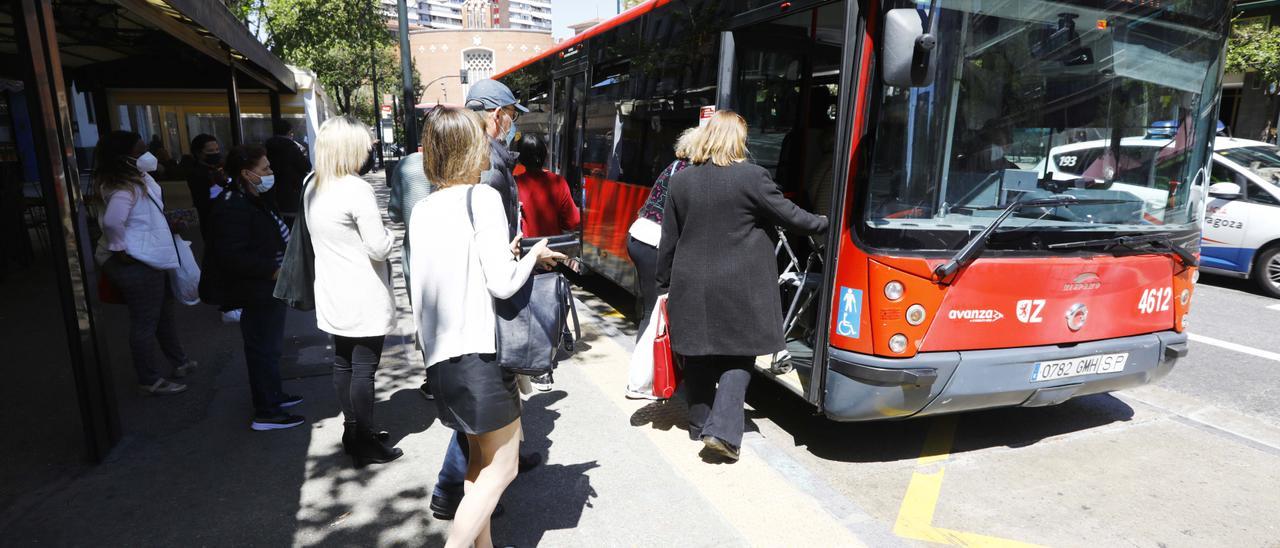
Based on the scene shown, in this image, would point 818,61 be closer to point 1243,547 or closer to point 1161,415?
point 1161,415

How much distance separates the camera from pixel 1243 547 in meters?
3.19

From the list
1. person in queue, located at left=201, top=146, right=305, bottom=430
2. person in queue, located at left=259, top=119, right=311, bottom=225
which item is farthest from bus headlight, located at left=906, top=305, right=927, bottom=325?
person in queue, located at left=259, top=119, right=311, bottom=225

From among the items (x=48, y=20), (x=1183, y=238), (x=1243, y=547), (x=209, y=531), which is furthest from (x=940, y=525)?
(x=48, y=20)

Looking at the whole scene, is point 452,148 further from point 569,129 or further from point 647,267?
point 569,129

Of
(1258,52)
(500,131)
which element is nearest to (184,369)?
(500,131)

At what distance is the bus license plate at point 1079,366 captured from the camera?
372cm

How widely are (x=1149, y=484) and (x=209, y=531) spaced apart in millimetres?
4554

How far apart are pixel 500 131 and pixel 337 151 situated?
3.21ft

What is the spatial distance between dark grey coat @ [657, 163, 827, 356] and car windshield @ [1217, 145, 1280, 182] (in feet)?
26.9

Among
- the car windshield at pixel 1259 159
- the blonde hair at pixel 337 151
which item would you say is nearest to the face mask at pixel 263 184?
the blonde hair at pixel 337 151

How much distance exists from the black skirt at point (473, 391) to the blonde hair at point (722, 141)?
5.90 ft

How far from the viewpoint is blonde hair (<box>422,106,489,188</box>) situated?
2402 millimetres

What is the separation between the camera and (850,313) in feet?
11.8

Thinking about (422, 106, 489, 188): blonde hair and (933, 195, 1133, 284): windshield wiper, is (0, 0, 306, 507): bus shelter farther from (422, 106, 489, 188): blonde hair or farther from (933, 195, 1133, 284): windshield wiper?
(933, 195, 1133, 284): windshield wiper
